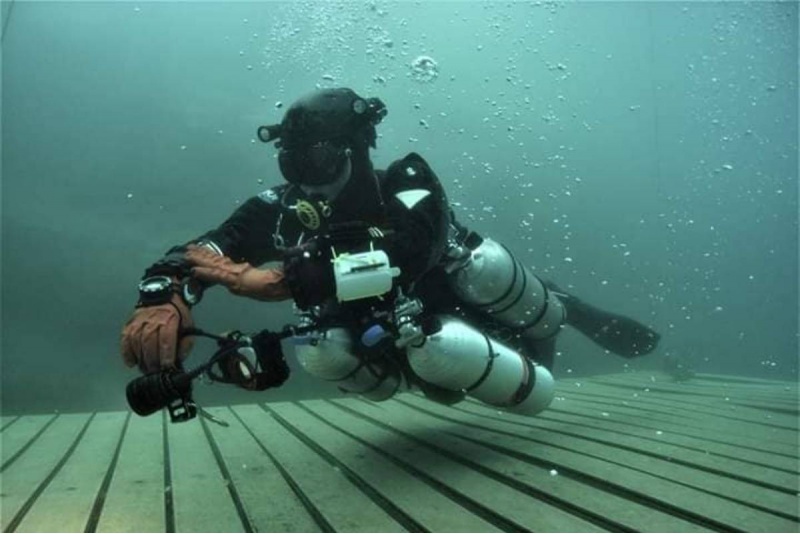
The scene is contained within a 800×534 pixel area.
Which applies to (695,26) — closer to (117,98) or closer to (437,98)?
(437,98)

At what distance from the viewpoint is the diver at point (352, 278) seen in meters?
2.50

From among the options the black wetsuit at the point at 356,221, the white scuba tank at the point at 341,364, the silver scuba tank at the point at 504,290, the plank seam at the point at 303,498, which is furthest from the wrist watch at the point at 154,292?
the silver scuba tank at the point at 504,290

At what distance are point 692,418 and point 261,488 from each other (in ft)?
11.9

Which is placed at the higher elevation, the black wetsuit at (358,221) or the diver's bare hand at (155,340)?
the black wetsuit at (358,221)

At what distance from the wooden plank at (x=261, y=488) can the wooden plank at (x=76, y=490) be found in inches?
27.7

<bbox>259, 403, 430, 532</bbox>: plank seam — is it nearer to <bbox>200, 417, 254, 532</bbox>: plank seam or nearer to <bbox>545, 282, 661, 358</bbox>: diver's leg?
<bbox>200, 417, 254, 532</bbox>: plank seam

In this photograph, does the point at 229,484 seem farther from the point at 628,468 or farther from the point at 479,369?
the point at 628,468

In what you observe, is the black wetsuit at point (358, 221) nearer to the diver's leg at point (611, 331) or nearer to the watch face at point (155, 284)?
the watch face at point (155, 284)

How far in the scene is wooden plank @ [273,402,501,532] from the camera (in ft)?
7.84

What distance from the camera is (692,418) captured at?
478 centimetres

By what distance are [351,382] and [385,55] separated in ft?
33.1

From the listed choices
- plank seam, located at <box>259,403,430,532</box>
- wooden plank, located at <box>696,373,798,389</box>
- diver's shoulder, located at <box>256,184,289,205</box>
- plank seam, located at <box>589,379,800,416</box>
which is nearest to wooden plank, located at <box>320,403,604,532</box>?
plank seam, located at <box>259,403,430,532</box>

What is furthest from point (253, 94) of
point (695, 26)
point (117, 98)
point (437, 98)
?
point (695, 26)

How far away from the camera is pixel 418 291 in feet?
13.8
